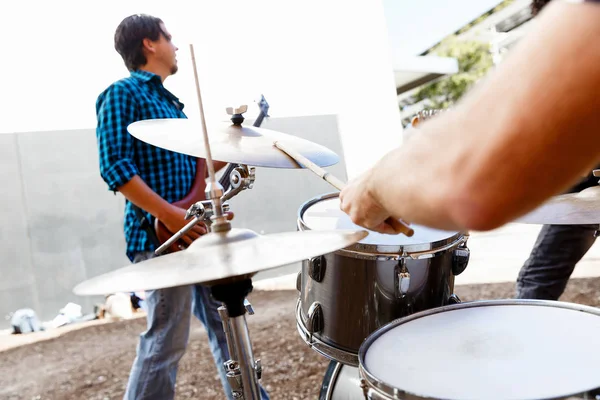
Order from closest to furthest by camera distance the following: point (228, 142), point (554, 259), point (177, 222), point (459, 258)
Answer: point (459, 258), point (228, 142), point (177, 222), point (554, 259)

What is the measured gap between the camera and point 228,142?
4.74ft

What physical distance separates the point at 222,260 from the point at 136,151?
1.18m

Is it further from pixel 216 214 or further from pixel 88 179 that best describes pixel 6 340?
pixel 216 214

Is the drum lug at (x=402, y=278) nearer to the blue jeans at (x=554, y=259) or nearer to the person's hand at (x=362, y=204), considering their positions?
the person's hand at (x=362, y=204)

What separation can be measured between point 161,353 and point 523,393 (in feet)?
4.38

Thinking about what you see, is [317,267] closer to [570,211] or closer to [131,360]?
[570,211]

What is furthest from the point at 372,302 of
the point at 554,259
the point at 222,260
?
the point at 554,259

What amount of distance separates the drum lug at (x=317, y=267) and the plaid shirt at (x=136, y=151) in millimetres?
739

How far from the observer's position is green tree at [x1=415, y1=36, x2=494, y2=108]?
47.5 feet

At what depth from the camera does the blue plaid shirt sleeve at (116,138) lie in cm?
173

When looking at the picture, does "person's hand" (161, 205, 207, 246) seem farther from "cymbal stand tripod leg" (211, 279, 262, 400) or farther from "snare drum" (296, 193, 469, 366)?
"cymbal stand tripod leg" (211, 279, 262, 400)

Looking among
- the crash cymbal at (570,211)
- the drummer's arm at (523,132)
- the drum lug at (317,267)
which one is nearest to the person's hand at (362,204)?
the drummer's arm at (523,132)

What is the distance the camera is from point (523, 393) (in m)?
0.75

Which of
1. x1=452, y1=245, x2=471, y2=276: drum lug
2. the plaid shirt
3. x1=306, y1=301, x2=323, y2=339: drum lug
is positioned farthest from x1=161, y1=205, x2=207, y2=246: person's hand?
x1=452, y1=245, x2=471, y2=276: drum lug
